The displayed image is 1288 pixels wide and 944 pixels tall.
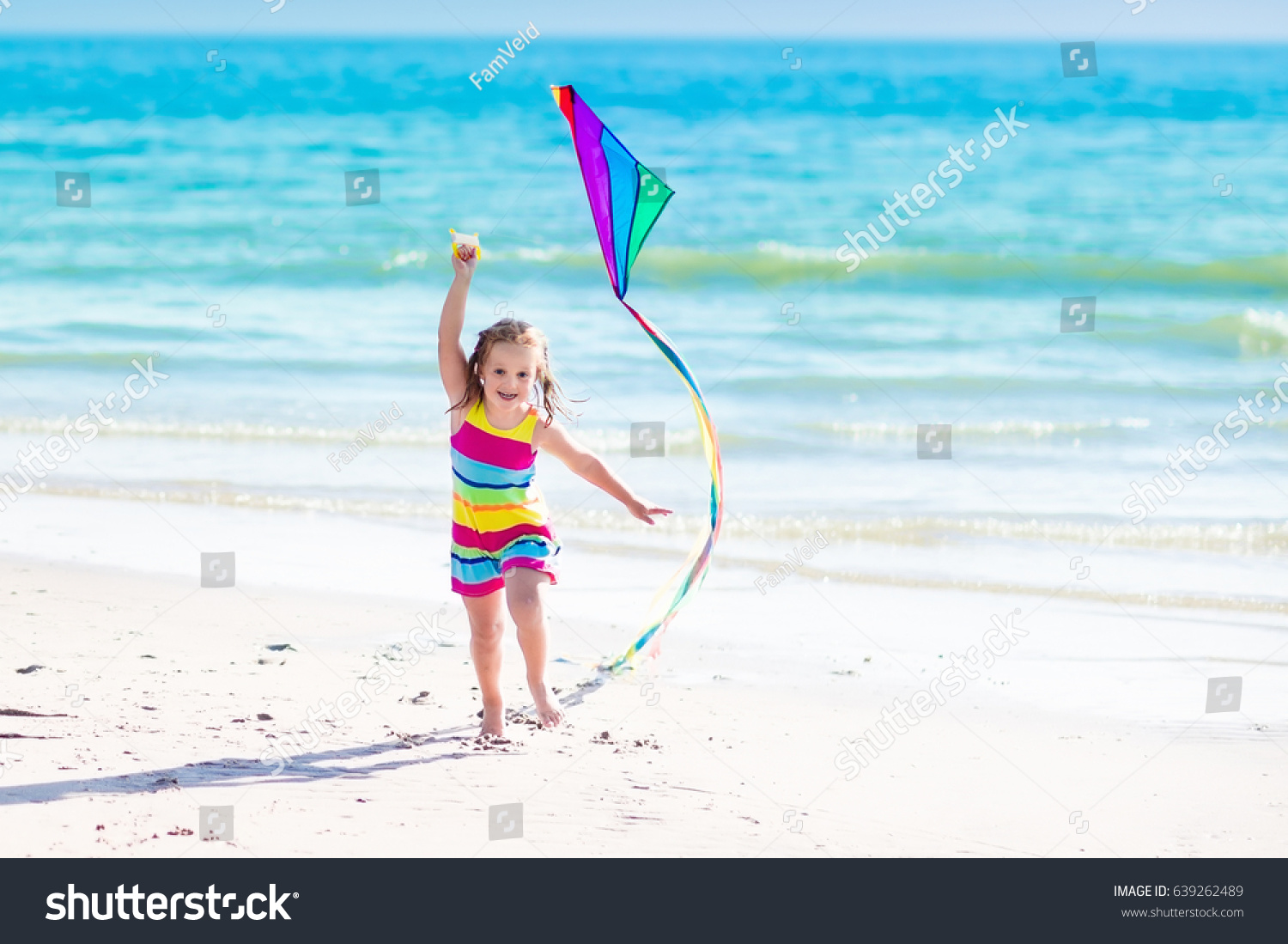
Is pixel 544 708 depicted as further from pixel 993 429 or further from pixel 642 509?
pixel 993 429

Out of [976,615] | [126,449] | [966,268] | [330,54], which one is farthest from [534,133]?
[330,54]

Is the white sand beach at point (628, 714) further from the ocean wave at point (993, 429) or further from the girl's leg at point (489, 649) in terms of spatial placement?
the ocean wave at point (993, 429)

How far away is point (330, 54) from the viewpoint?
59.0 metres
